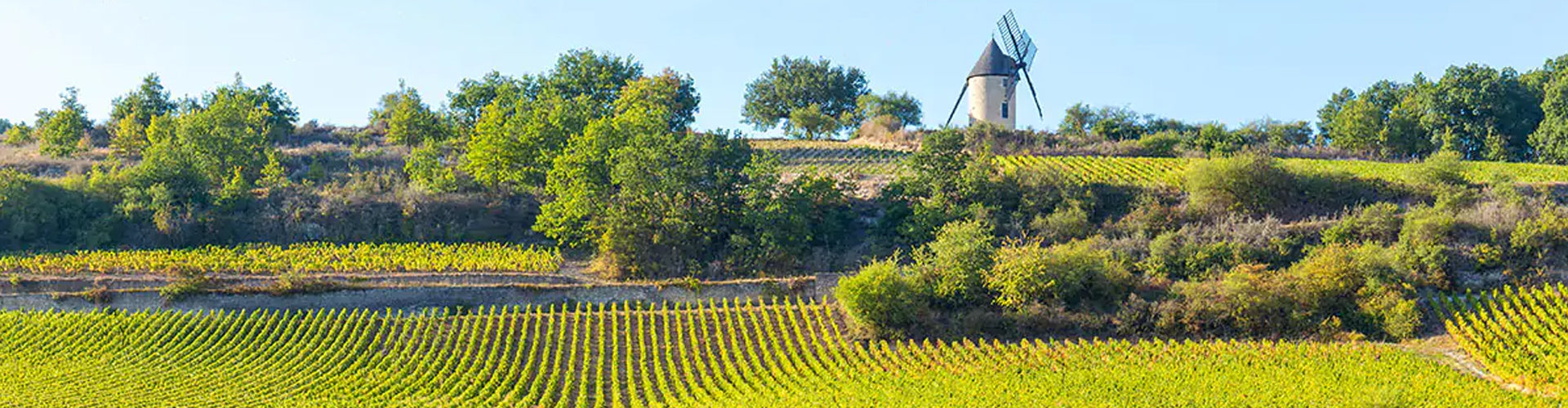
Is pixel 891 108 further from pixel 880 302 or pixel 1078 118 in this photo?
pixel 880 302

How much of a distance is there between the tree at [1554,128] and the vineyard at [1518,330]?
25.4 meters

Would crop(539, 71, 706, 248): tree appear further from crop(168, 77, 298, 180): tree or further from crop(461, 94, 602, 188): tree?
crop(168, 77, 298, 180): tree

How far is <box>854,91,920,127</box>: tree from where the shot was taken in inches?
3066

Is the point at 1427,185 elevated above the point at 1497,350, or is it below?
above

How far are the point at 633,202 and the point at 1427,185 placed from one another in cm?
2735

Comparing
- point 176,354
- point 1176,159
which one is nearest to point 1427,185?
point 1176,159

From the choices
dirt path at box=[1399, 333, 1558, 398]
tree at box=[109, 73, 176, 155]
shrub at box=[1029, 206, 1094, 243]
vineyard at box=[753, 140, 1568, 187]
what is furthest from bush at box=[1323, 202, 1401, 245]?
tree at box=[109, 73, 176, 155]

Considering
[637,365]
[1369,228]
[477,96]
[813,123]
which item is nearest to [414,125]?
[477,96]

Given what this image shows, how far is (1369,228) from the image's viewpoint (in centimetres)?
4025

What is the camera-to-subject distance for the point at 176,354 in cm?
3491

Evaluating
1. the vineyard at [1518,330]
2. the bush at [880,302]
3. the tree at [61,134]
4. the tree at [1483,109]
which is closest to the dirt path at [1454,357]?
the vineyard at [1518,330]

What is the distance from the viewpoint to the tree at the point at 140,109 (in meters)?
61.9

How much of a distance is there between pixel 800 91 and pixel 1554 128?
41283 millimetres

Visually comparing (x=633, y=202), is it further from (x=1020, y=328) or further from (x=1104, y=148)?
(x=1104, y=148)
